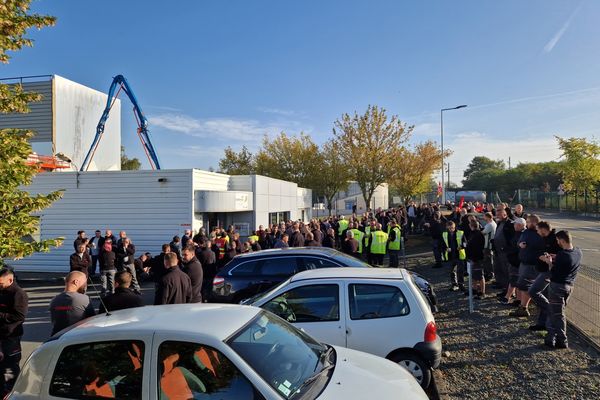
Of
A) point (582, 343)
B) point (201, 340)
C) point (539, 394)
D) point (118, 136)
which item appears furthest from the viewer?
point (118, 136)

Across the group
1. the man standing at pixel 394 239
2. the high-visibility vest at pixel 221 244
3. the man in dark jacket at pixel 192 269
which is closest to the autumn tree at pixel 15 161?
the man in dark jacket at pixel 192 269

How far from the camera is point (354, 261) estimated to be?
28.0 feet

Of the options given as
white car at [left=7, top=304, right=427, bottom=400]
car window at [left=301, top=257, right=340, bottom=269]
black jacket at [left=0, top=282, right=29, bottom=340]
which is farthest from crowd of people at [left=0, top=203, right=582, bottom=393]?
car window at [left=301, top=257, right=340, bottom=269]

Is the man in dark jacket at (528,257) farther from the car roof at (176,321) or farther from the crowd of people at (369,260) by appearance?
the car roof at (176,321)

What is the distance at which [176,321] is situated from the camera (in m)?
3.14

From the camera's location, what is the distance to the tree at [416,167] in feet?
101

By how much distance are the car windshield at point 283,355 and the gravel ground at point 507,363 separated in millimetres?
2365

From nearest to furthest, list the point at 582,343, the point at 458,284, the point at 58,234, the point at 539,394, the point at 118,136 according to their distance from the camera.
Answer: the point at 539,394 < the point at 582,343 < the point at 458,284 < the point at 58,234 < the point at 118,136

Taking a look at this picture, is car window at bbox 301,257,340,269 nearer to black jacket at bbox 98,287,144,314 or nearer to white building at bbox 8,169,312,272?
black jacket at bbox 98,287,144,314

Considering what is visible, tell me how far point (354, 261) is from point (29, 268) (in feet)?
47.4

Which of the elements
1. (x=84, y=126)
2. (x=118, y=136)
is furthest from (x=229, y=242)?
(x=118, y=136)

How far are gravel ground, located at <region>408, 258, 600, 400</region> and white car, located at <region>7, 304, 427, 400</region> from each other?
2.35 m

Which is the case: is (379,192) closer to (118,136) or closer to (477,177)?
(477,177)

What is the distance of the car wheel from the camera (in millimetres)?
4992
